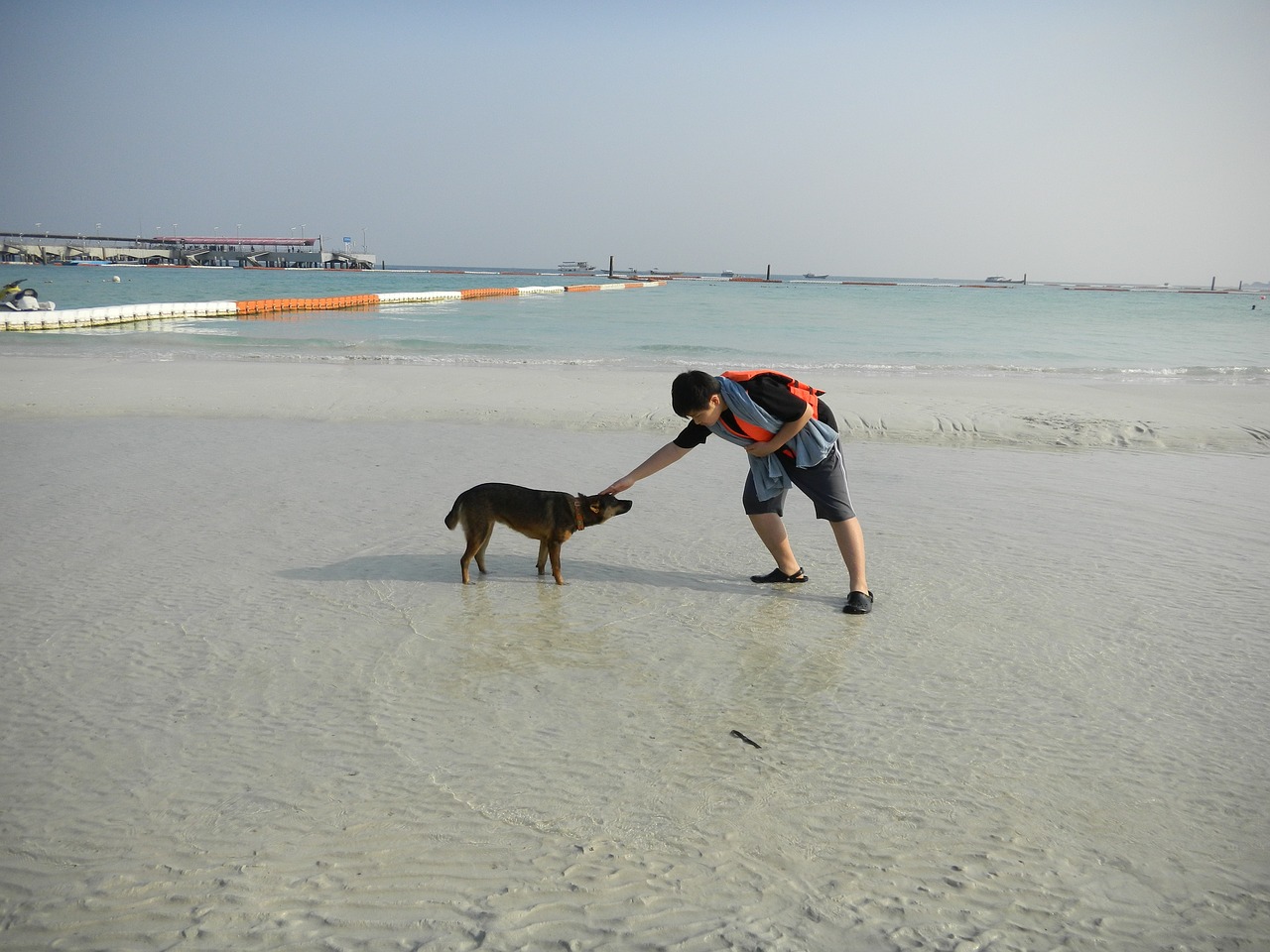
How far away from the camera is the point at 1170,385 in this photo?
564 inches

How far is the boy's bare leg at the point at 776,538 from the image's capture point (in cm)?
464

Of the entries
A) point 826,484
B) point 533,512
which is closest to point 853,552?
point 826,484

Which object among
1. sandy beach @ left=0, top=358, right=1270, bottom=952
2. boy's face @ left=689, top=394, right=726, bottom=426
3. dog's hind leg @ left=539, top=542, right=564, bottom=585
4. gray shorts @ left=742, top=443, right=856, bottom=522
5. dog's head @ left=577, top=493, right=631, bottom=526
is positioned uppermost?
boy's face @ left=689, top=394, right=726, bottom=426

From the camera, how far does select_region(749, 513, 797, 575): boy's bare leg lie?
15.2ft

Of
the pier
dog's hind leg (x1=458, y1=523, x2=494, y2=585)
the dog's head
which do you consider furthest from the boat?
the pier

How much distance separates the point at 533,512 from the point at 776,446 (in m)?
1.28

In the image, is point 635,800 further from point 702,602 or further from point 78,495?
point 78,495

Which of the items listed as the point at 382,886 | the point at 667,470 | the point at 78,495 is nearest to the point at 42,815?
the point at 382,886

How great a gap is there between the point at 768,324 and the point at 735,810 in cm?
2923

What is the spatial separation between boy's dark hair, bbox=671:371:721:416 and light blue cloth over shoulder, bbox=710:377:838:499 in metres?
0.15

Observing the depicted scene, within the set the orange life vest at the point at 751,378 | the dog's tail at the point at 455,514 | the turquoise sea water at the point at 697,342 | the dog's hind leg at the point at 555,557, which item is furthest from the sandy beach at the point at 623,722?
the turquoise sea water at the point at 697,342

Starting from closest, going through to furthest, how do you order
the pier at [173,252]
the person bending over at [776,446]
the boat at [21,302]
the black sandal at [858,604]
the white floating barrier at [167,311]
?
1. the person bending over at [776,446]
2. the black sandal at [858,604]
3. the white floating barrier at [167,311]
4. the boat at [21,302]
5. the pier at [173,252]

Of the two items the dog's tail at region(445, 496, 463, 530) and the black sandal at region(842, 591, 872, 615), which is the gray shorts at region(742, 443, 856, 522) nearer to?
the black sandal at region(842, 591, 872, 615)

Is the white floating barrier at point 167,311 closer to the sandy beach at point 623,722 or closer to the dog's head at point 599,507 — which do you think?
the sandy beach at point 623,722
